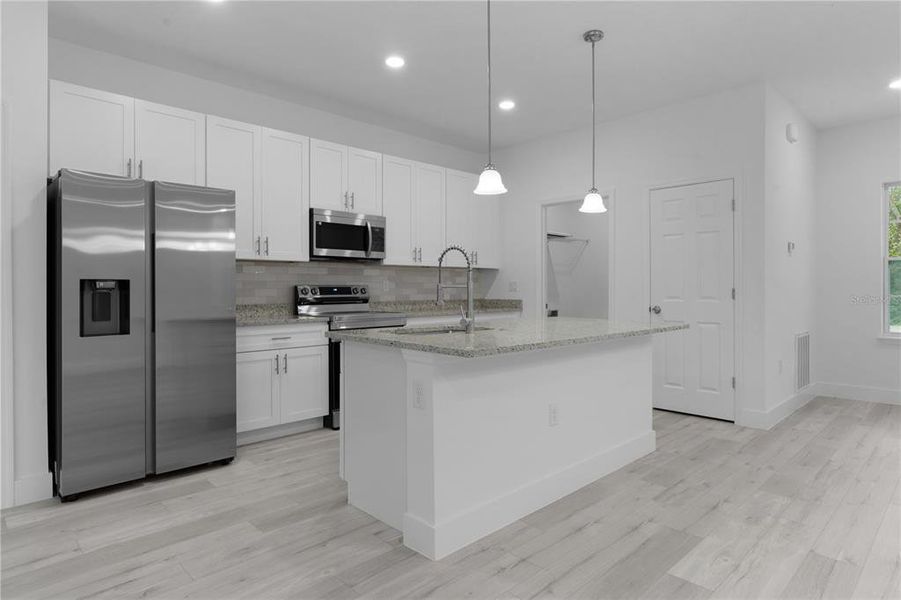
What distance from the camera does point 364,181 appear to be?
15.4 feet

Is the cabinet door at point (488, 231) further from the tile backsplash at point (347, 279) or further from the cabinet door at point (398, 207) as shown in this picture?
the cabinet door at point (398, 207)

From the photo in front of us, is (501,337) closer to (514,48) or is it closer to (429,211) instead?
(514,48)

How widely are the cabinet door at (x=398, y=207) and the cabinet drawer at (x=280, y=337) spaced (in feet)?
3.76

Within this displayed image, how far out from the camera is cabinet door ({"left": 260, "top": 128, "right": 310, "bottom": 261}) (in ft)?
13.3

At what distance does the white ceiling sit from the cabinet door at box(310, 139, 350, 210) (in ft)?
1.54

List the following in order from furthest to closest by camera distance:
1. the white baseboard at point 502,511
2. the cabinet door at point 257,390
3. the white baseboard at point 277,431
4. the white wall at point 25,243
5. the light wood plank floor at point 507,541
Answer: the white baseboard at point 277,431 < the cabinet door at point 257,390 < the white wall at point 25,243 < the white baseboard at point 502,511 < the light wood plank floor at point 507,541

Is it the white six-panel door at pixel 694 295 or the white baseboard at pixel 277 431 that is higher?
the white six-panel door at pixel 694 295

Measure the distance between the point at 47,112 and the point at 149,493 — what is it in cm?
222

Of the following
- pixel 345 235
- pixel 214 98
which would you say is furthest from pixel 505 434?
pixel 214 98

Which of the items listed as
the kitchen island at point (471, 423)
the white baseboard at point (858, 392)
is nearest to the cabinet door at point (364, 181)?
the kitchen island at point (471, 423)

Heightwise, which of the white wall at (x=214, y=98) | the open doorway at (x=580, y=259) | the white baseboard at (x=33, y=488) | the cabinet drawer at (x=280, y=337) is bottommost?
the white baseboard at (x=33, y=488)

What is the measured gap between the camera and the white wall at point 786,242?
13.9ft

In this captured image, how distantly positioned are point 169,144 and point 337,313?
180cm

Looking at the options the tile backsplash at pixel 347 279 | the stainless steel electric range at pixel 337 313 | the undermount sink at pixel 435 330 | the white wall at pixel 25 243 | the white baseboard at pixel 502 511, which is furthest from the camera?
the tile backsplash at pixel 347 279
